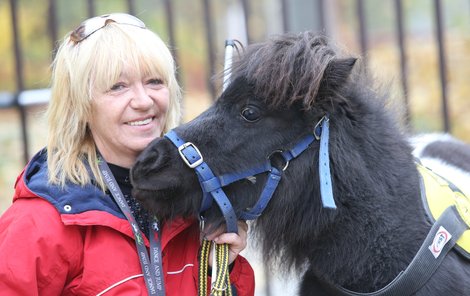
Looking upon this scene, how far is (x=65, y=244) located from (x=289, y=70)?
35.6 inches

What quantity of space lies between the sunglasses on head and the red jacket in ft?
1.62

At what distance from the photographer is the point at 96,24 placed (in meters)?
2.54

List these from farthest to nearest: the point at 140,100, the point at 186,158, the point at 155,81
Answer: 1. the point at 155,81
2. the point at 140,100
3. the point at 186,158

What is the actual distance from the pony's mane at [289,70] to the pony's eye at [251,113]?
5 centimetres

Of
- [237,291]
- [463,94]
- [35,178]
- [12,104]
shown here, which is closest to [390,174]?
[237,291]

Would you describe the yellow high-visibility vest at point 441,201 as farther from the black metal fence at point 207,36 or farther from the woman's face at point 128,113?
the black metal fence at point 207,36

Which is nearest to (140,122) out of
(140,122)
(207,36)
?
(140,122)

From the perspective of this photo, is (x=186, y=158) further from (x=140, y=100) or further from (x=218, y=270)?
(x=218, y=270)

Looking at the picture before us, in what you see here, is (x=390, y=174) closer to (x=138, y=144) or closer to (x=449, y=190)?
(x=449, y=190)

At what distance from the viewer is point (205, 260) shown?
8.14 feet

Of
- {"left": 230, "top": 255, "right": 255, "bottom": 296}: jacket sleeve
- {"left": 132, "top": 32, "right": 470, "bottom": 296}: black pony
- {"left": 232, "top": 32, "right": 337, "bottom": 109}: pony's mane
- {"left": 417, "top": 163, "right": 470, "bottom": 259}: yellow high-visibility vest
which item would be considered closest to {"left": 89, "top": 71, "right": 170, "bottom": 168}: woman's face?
{"left": 132, "top": 32, "right": 470, "bottom": 296}: black pony

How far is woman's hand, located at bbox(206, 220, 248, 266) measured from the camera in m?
2.43

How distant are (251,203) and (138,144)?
17.1 inches

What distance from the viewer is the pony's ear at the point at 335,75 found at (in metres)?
2.34
